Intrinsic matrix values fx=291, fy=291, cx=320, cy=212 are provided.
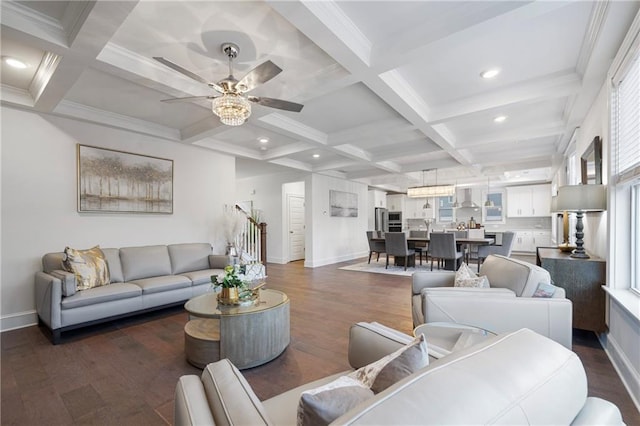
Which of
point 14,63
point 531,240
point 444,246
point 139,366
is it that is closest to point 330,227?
point 444,246

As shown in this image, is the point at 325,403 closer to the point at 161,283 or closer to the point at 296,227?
the point at 161,283

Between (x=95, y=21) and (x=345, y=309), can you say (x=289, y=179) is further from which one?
(x=95, y=21)

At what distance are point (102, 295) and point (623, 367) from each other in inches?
186

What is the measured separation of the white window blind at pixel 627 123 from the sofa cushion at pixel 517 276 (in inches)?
36.6

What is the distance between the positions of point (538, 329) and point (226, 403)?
2.25m

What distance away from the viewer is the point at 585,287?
285 centimetres

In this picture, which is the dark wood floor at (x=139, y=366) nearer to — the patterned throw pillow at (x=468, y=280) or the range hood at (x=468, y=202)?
the patterned throw pillow at (x=468, y=280)

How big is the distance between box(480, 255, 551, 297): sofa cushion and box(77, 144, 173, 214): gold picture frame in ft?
15.2

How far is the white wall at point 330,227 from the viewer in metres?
7.68

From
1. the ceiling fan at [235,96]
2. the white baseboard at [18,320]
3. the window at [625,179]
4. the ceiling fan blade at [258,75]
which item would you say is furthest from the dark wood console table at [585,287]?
the white baseboard at [18,320]

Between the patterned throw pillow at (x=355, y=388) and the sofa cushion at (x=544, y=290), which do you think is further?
the sofa cushion at (x=544, y=290)

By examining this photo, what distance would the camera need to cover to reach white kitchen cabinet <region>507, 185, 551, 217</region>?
955cm

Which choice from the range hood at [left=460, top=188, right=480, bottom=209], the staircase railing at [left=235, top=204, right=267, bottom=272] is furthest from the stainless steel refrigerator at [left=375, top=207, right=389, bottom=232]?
the staircase railing at [left=235, top=204, right=267, bottom=272]

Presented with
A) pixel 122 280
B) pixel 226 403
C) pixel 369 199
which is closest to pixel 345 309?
pixel 122 280
